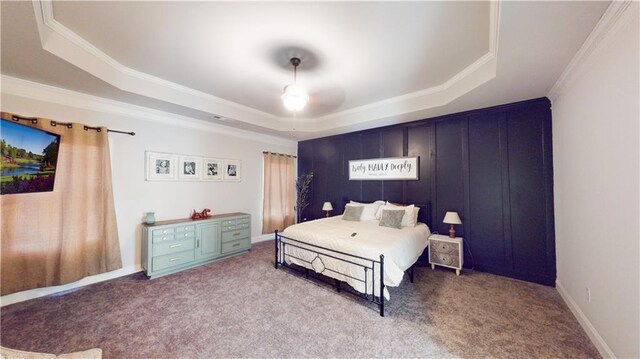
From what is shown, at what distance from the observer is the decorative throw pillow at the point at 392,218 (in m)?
3.72

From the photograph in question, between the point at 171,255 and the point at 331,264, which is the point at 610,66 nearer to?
the point at 331,264

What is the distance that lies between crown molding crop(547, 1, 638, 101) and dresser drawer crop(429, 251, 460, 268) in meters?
2.61

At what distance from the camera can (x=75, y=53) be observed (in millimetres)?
2414

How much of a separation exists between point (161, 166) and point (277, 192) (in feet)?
8.41

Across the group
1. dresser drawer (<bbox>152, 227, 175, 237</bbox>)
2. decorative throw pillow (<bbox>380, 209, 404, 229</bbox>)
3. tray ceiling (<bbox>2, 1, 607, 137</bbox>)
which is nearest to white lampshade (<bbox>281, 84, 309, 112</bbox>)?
tray ceiling (<bbox>2, 1, 607, 137</bbox>)

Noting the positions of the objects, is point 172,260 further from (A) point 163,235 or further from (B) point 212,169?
(B) point 212,169

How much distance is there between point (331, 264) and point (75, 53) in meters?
3.82

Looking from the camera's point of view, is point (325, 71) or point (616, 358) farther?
point (325, 71)

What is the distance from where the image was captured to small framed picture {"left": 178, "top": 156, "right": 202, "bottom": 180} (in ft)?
13.8

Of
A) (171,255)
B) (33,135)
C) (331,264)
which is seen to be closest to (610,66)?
(331,264)

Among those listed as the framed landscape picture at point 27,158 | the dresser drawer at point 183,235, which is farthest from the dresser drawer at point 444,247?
the framed landscape picture at point 27,158

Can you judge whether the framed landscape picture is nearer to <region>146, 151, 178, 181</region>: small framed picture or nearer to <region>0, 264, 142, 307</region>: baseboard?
<region>146, 151, 178, 181</region>: small framed picture

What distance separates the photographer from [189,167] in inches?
169

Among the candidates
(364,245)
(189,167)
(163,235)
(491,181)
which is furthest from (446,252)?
(189,167)
